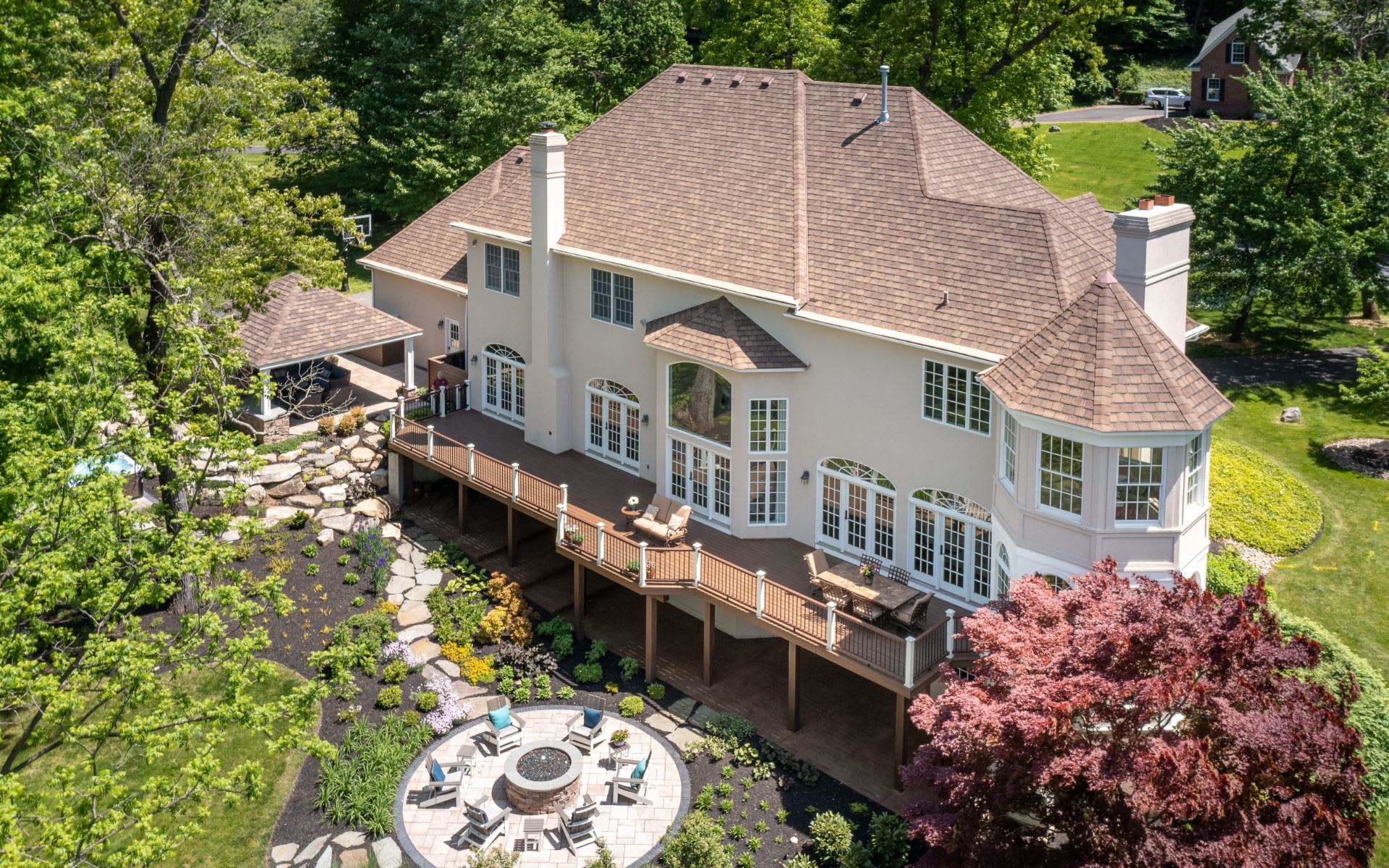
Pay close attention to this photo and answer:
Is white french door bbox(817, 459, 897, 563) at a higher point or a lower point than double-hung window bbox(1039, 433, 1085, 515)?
lower

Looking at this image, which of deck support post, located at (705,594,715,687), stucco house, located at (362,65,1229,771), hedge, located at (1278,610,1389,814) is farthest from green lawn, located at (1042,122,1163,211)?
deck support post, located at (705,594,715,687)

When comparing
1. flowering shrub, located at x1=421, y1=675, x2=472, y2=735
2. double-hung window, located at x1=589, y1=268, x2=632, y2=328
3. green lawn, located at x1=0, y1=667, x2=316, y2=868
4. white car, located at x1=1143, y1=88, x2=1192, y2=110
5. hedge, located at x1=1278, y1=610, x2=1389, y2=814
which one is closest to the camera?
green lawn, located at x1=0, y1=667, x2=316, y2=868

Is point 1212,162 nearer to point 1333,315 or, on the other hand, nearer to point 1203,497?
point 1333,315

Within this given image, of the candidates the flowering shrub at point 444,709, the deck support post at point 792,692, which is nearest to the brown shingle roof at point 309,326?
the flowering shrub at point 444,709

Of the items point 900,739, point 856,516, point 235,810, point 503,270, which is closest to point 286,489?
point 503,270

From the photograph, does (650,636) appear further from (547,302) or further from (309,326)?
(309,326)

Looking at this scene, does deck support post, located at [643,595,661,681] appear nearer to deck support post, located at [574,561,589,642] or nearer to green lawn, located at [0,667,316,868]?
deck support post, located at [574,561,589,642]

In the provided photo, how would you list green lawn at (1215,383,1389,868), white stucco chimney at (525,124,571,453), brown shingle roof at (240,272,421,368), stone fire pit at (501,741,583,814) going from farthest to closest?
brown shingle roof at (240,272,421,368) → white stucco chimney at (525,124,571,453) → green lawn at (1215,383,1389,868) → stone fire pit at (501,741,583,814)

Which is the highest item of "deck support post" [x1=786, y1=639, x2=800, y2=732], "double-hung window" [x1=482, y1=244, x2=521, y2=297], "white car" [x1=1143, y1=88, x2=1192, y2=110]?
"white car" [x1=1143, y1=88, x2=1192, y2=110]
